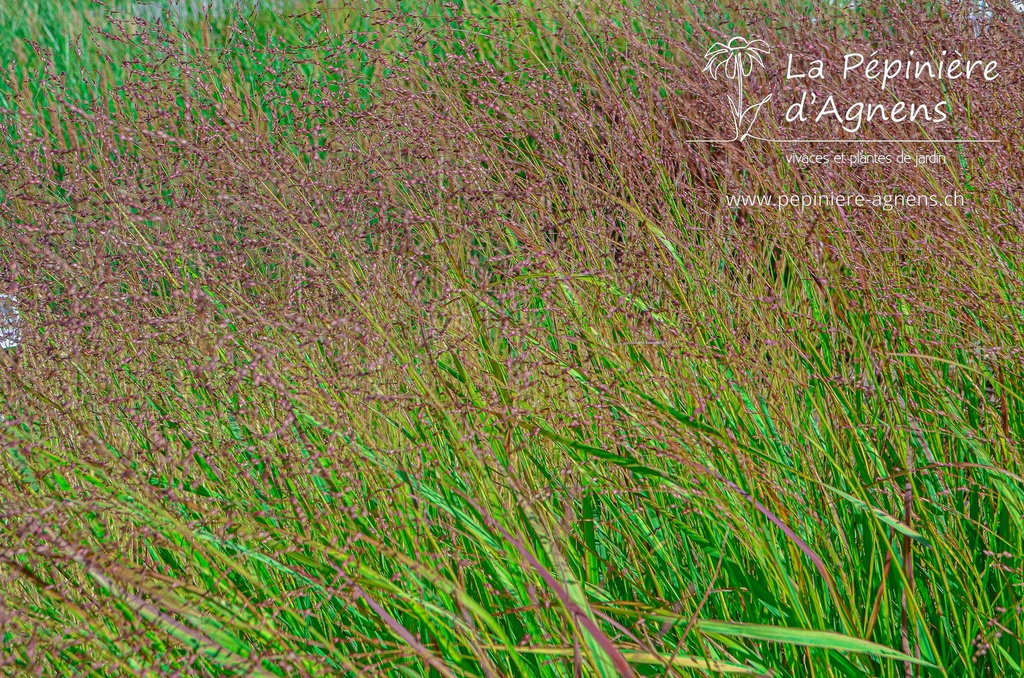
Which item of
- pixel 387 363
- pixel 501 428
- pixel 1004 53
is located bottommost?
pixel 501 428

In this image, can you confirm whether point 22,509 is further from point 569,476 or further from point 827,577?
point 827,577

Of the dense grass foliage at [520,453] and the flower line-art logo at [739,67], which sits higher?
the flower line-art logo at [739,67]

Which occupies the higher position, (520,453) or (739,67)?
(739,67)

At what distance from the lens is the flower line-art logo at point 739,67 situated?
2.31m

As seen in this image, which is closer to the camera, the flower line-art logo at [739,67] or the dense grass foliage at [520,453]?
the dense grass foliage at [520,453]

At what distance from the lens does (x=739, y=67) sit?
267 centimetres

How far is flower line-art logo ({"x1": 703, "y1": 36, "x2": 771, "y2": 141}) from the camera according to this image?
7.59 feet

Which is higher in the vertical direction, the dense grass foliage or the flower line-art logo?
the flower line-art logo

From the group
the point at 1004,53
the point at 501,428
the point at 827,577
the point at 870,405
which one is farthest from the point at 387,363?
the point at 1004,53

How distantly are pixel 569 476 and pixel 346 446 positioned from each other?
0.37 meters

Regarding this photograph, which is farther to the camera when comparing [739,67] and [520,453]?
[739,67]

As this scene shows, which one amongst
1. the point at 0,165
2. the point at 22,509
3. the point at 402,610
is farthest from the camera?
the point at 0,165

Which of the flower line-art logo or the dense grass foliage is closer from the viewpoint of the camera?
the dense grass foliage

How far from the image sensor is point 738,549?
47.8 inches
